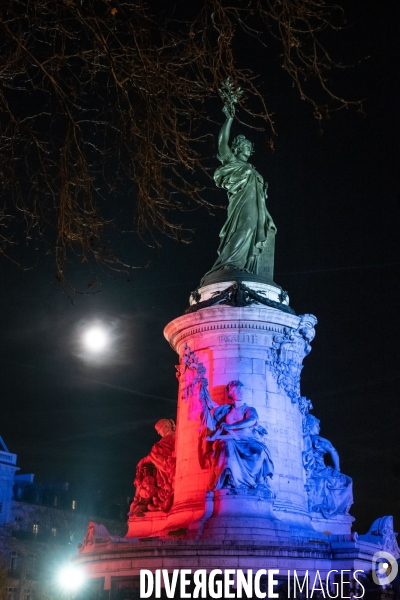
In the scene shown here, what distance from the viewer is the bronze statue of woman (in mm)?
21469

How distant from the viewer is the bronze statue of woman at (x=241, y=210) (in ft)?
70.4

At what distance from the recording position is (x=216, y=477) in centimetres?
1756

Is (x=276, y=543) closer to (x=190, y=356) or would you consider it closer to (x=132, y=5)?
(x=190, y=356)

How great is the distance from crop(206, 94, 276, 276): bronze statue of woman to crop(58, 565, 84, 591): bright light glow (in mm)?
8234

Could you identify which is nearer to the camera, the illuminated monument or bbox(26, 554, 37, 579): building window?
the illuminated monument

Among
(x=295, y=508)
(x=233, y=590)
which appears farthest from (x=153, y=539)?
(x=295, y=508)

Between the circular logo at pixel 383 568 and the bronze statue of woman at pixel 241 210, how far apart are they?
785 cm

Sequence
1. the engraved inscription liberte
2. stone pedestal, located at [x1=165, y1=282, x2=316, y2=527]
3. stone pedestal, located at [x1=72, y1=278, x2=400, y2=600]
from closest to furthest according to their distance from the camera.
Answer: stone pedestal, located at [x1=72, y1=278, x2=400, y2=600], stone pedestal, located at [x1=165, y1=282, x2=316, y2=527], the engraved inscription liberte

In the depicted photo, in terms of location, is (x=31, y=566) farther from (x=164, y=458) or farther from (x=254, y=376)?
(x=254, y=376)

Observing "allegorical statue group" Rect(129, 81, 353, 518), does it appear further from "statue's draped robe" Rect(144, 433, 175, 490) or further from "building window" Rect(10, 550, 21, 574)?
"building window" Rect(10, 550, 21, 574)

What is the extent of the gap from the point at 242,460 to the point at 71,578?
193 inches

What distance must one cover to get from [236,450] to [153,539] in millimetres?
2609

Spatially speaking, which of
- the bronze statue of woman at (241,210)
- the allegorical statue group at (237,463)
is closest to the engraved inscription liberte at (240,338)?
the allegorical statue group at (237,463)

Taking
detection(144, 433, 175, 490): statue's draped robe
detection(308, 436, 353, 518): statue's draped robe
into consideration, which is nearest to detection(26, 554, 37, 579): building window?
detection(144, 433, 175, 490): statue's draped robe
